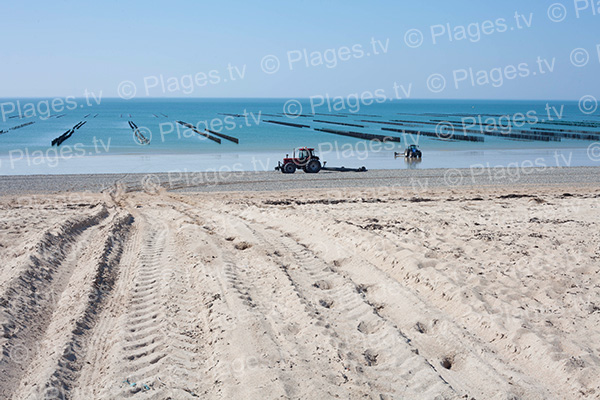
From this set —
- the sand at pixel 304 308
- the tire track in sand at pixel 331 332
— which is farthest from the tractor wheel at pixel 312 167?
the tire track in sand at pixel 331 332

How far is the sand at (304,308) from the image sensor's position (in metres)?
4.43

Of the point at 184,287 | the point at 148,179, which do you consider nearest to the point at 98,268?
the point at 184,287

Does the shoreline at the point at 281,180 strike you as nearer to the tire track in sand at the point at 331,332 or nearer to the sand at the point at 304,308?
the sand at the point at 304,308

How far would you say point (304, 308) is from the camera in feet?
19.4

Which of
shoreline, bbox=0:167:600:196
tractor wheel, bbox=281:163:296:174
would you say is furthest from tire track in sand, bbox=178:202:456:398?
tractor wheel, bbox=281:163:296:174

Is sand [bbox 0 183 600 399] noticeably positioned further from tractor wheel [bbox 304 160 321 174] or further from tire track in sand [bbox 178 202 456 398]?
tractor wheel [bbox 304 160 321 174]

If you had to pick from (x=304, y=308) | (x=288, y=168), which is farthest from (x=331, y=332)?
(x=288, y=168)

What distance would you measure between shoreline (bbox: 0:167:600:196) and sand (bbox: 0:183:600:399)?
28.3 ft

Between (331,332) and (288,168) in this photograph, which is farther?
(288,168)

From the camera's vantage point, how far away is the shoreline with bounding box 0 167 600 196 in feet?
64.1

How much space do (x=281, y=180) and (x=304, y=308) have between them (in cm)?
1596

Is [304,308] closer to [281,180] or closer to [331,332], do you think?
[331,332]

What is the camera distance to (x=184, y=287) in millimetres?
6824

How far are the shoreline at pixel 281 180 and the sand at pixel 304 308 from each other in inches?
339
